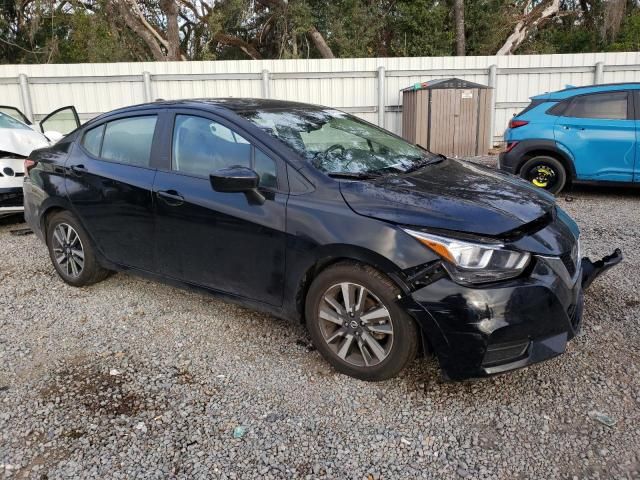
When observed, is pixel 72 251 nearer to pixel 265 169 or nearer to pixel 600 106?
pixel 265 169

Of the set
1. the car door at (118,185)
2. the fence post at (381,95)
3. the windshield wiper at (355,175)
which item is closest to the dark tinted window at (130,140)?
the car door at (118,185)

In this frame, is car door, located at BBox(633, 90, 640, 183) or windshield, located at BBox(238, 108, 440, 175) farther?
car door, located at BBox(633, 90, 640, 183)

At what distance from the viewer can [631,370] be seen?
2.90 metres

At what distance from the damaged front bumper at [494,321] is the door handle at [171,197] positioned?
1.62 metres

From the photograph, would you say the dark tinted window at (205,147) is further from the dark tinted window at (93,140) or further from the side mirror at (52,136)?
the side mirror at (52,136)

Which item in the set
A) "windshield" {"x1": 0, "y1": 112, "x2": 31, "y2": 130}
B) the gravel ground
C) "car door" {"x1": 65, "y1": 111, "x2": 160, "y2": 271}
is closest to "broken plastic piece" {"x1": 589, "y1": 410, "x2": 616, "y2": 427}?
the gravel ground

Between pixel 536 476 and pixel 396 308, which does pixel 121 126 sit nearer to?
pixel 396 308

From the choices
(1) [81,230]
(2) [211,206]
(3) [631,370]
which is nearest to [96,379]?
A: (2) [211,206]

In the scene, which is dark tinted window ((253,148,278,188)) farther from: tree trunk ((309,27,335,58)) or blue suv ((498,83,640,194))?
tree trunk ((309,27,335,58))

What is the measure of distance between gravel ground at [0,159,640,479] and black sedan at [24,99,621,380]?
27 centimetres

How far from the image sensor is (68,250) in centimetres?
427

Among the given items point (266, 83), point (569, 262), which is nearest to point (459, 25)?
point (266, 83)

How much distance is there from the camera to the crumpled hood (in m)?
6.08

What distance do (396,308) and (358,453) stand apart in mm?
699
